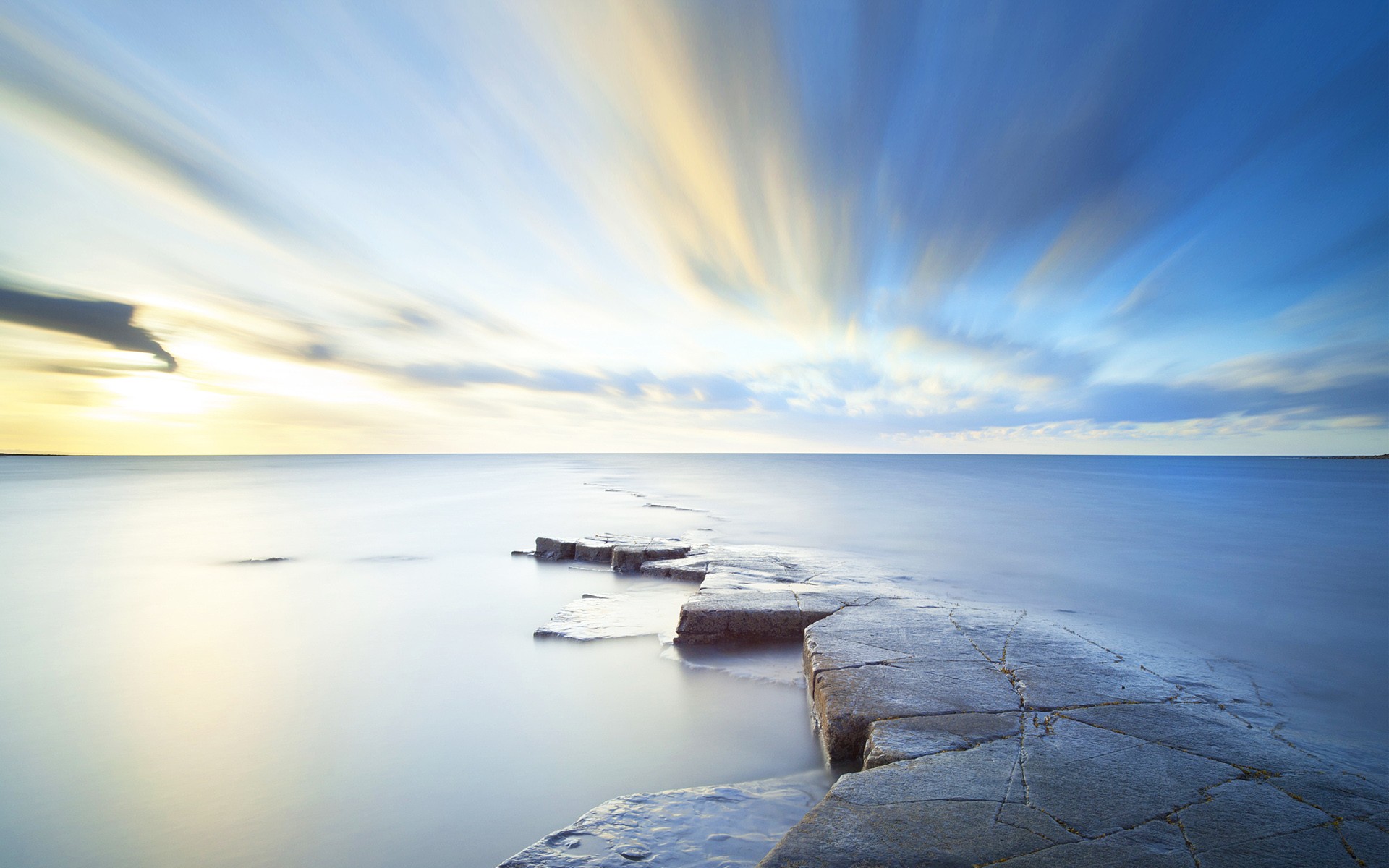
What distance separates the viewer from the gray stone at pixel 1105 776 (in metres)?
2.51

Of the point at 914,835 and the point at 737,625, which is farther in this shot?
the point at 737,625

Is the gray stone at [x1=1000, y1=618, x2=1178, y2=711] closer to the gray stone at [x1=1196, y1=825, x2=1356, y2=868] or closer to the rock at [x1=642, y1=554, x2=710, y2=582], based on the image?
the gray stone at [x1=1196, y1=825, x2=1356, y2=868]

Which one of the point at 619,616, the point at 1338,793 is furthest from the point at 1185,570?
the point at 619,616

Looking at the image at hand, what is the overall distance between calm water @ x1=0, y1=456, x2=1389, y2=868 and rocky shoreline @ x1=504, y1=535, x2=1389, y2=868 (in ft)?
1.74

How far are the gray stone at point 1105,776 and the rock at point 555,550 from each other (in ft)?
27.5

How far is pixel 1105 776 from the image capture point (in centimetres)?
→ 280

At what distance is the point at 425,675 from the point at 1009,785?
500cm

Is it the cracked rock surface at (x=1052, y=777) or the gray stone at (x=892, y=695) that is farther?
the gray stone at (x=892, y=695)

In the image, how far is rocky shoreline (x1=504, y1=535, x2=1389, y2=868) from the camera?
2307 millimetres

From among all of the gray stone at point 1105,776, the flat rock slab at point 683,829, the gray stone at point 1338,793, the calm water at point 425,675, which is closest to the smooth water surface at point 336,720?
the calm water at point 425,675

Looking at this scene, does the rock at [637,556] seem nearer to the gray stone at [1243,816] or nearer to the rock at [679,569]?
the rock at [679,569]

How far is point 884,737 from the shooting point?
3.24m

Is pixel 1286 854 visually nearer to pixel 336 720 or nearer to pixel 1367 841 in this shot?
pixel 1367 841

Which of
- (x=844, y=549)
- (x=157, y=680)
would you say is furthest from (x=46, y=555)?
(x=844, y=549)
